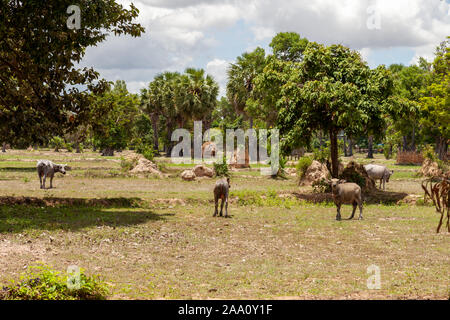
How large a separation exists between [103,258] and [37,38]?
9.32m

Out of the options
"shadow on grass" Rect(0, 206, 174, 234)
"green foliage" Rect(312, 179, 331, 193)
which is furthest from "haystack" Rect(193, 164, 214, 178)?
"shadow on grass" Rect(0, 206, 174, 234)

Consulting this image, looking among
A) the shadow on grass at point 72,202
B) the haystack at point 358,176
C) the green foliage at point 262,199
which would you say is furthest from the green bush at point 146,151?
the haystack at point 358,176

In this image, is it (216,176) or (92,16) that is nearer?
(92,16)

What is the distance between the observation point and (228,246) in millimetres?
13070

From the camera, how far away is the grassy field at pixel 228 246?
29.4ft

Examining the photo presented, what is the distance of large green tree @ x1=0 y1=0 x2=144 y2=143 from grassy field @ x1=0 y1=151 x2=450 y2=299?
3.51m

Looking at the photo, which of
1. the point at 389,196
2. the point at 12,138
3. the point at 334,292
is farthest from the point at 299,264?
the point at 389,196

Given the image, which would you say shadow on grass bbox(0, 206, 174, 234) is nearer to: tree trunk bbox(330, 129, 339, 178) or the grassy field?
the grassy field

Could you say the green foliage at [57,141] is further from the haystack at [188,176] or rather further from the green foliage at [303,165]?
the green foliage at [303,165]

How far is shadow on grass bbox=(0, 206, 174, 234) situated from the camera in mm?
14420

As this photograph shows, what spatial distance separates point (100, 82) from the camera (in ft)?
63.3

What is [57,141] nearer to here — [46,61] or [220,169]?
[220,169]

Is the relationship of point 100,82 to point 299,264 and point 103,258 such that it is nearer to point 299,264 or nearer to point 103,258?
point 103,258

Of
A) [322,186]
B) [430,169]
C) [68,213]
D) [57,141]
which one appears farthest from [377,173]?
[57,141]
